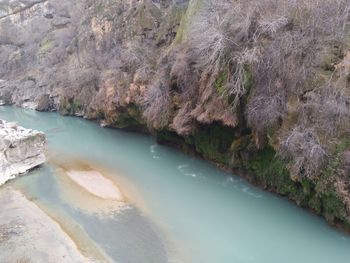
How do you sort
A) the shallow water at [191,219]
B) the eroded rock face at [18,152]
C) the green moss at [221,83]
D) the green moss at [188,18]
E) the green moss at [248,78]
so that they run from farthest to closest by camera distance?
the green moss at [188,18] < the eroded rock face at [18,152] < the green moss at [221,83] < the green moss at [248,78] < the shallow water at [191,219]

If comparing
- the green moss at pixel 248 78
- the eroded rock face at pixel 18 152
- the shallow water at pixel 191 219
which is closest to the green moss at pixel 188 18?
the green moss at pixel 248 78

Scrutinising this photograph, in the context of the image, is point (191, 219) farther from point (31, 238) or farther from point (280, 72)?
point (280, 72)

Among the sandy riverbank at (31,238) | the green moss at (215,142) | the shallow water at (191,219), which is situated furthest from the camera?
the green moss at (215,142)

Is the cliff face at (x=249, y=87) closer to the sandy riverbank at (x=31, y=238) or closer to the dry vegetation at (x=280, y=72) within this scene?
the dry vegetation at (x=280, y=72)

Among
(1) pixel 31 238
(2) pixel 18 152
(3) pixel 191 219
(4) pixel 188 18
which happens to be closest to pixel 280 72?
(3) pixel 191 219

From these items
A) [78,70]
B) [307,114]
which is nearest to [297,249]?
[307,114]

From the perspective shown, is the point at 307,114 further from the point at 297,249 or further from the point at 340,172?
the point at 297,249

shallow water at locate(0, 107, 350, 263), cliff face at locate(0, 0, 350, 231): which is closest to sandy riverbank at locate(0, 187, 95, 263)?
shallow water at locate(0, 107, 350, 263)
